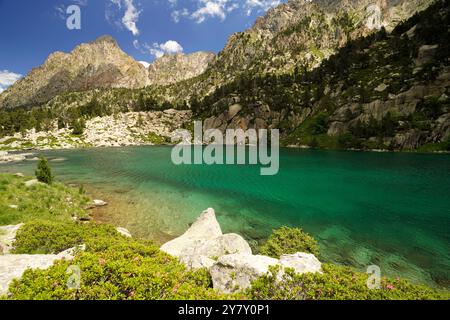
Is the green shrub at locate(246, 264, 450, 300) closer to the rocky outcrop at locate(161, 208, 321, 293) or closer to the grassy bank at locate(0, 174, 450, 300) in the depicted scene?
the grassy bank at locate(0, 174, 450, 300)

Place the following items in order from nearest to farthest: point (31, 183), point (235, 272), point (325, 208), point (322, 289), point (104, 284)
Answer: point (104, 284) → point (322, 289) → point (235, 272) → point (325, 208) → point (31, 183)

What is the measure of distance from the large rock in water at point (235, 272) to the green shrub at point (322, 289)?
641 millimetres

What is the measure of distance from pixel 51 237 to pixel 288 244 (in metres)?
15.8

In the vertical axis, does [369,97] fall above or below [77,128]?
above

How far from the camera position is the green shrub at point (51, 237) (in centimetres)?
1383

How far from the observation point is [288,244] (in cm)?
1623

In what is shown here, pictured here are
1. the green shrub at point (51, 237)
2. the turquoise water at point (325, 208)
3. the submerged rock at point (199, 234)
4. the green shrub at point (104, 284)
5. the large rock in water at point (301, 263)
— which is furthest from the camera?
the turquoise water at point (325, 208)

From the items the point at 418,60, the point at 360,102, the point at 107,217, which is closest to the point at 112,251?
the point at 107,217

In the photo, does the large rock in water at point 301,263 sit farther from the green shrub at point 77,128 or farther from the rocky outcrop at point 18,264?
the green shrub at point 77,128

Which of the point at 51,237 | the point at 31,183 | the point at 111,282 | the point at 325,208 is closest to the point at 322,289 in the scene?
the point at 111,282

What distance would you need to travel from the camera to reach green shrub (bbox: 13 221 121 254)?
45.4ft

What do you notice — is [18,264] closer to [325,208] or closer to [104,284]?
[104,284]

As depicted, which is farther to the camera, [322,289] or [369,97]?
[369,97]

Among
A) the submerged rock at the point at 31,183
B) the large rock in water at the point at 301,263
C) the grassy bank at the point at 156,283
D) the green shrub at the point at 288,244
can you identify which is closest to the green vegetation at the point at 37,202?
the submerged rock at the point at 31,183
